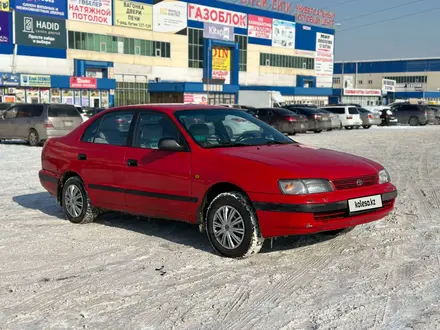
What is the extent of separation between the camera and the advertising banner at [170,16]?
207 feet

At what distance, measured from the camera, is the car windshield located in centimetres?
591

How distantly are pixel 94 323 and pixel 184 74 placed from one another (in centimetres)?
6441

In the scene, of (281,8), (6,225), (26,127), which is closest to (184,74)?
(281,8)

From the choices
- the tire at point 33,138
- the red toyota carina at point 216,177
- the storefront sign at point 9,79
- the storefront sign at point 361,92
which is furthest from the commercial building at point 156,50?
the red toyota carina at point 216,177

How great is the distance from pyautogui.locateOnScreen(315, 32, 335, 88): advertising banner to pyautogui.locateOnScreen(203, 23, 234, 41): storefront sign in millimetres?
21909

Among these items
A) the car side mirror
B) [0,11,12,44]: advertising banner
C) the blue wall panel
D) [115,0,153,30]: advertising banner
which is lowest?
the car side mirror

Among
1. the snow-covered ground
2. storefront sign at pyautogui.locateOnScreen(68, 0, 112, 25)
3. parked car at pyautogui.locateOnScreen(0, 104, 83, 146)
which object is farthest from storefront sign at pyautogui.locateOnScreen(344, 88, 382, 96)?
the snow-covered ground

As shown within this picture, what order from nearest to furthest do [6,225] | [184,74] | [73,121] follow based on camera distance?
[6,225] < [73,121] < [184,74]

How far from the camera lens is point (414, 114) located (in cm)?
3781

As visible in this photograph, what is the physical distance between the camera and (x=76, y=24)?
55406 mm

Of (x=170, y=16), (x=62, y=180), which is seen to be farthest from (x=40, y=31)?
(x=62, y=180)

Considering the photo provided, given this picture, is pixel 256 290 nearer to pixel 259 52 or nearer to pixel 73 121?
pixel 73 121

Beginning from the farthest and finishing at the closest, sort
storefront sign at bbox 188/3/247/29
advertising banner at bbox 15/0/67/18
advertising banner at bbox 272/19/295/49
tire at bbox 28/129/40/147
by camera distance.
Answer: advertising banner at bbox 272/19/295/49, storefront sign at bbox 188/3/247/29, advertising banner at bbox 15/0/67/18, tire at bbox 28/129/40/147

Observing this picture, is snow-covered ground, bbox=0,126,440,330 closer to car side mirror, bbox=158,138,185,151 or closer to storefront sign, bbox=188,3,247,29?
car side mirror, bbox=158,138,185,151
